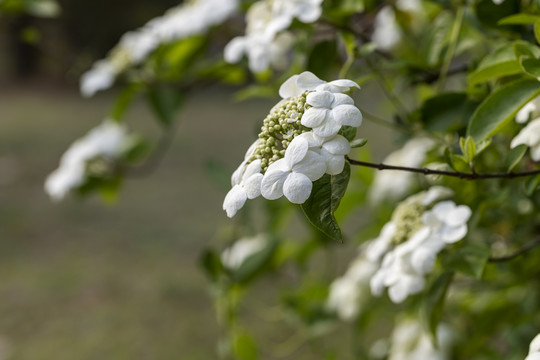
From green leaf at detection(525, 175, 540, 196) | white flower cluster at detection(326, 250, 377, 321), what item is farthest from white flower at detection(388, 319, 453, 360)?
green leaf at detection(525, 175, 540, 196)

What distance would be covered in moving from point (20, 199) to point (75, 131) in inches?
56.5

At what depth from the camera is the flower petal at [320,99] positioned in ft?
1.35

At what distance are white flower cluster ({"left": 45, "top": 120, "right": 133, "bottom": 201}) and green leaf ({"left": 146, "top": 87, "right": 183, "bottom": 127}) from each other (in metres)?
0.09

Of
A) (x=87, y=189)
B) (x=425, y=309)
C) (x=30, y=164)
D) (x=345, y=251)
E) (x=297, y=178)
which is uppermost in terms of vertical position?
(x=297, y=178)

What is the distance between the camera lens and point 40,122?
4.61 metres

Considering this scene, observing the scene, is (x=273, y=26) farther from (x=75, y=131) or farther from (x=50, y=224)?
(x=75, y=131)

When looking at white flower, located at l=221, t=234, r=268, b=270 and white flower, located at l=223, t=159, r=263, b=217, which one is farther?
white flower, located at l=221, t=234, r=268, b=270

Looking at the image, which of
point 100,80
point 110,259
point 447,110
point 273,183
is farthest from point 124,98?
point 110,259

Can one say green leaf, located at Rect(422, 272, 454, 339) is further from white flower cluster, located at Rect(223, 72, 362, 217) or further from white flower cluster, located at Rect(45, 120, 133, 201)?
white flower cluster, located at Rect(45, 120, 133, 201)

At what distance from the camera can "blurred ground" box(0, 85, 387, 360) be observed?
5.41ft

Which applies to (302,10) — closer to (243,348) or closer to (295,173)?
(295,173)

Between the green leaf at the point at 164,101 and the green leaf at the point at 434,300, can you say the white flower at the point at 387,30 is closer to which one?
the green leaf at the point at 164,101

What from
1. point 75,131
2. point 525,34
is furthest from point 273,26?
point 75,131

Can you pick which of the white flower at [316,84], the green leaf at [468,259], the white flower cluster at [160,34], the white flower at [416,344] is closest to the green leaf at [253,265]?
the white flower at [416,344]
